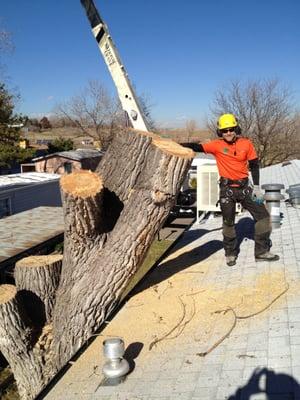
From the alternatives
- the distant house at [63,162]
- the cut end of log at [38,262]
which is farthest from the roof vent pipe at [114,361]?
the distant house at [63,162]

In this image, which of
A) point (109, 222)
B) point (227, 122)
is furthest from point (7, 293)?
point (227, 122)

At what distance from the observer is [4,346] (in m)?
5.55

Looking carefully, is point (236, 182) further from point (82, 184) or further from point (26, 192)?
point (26, 192)

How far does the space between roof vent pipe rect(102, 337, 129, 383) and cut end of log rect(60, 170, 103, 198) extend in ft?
5.17

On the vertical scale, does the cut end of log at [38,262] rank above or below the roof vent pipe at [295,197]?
below

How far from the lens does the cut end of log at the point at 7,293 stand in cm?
534

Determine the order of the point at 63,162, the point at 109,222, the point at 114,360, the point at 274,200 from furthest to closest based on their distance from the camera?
the point at 63,162 → the point at 274,200 → the point at 109,222 → the point at 114,360

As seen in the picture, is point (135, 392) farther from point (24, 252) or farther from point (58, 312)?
point (24, 252)

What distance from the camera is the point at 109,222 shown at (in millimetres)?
5203

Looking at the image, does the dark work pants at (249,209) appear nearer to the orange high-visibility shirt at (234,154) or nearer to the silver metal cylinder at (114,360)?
the orange high-visibility shirt at (234,154)

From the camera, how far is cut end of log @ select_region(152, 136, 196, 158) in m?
4.50

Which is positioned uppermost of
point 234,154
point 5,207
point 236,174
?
point 234,154

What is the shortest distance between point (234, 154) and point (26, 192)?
13.0 metres

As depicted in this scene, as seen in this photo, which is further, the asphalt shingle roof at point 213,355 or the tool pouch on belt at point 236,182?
the tool pouch on belt at point 236,182
